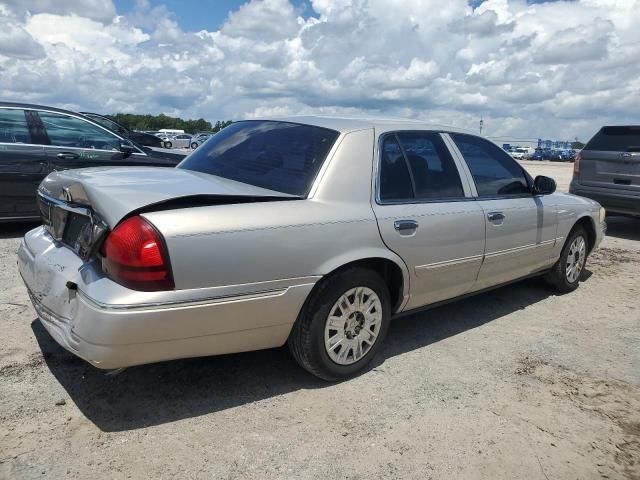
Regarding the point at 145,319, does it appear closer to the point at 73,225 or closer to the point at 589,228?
the point at 73,225

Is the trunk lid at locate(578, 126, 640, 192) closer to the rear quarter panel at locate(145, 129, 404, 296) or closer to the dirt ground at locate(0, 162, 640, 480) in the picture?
the dirt ground at locate(0, 162, 640, 480)

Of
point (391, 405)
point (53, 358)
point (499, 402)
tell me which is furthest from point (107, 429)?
point (499, 402)

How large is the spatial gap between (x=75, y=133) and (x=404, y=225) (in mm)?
5286

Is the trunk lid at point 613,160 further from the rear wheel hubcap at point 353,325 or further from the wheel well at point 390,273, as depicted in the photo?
the rear wheel hubcap at point 353,325

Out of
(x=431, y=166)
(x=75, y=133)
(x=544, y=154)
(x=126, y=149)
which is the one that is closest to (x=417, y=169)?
(x=431, y=166)

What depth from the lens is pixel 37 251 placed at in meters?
3.24

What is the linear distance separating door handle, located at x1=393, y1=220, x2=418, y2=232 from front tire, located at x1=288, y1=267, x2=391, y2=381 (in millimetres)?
331

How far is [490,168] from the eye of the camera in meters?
4.41

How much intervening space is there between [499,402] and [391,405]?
663 millimetres

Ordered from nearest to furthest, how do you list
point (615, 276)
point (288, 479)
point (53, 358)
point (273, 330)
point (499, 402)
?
point (288, 479) < point (273, 330) < point (499, 402) < point (53, 358) < point (615, 276)

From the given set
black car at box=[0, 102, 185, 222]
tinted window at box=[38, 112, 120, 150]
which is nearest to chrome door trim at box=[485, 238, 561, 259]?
black car at box=[0, 102, 185, 222]

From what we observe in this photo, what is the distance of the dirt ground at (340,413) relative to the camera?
100 inches

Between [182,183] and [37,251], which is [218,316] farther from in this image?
[37,251]

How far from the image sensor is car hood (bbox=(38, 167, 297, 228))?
8.71ft
